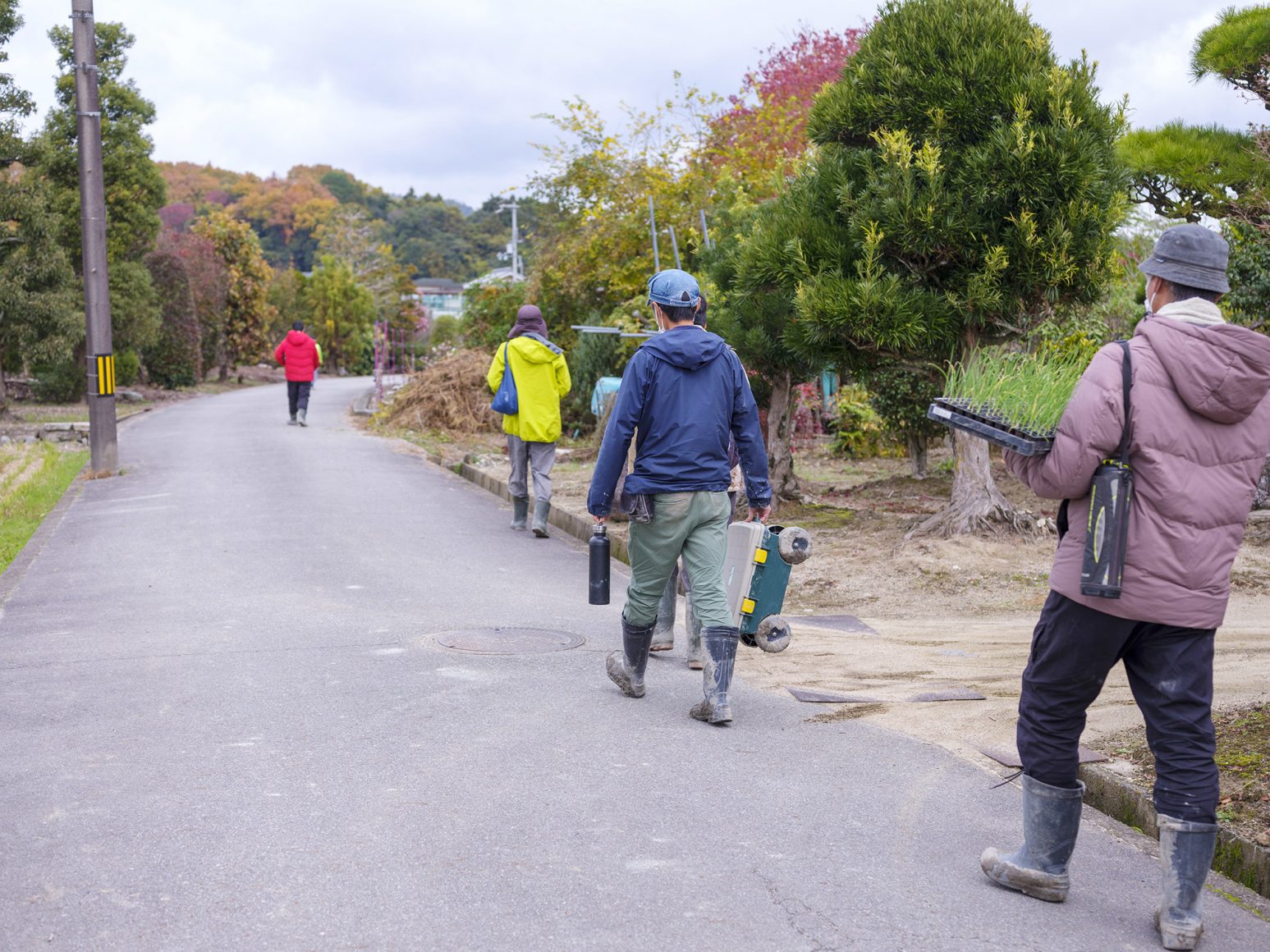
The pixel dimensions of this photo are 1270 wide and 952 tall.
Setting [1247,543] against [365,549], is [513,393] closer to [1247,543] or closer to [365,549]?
[365,549]

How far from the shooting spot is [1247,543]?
10.3m

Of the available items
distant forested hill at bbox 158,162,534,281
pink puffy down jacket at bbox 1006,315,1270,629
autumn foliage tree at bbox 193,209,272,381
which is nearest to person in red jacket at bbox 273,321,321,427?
pink puffy down jacket at bbox 1006,315,1270,629

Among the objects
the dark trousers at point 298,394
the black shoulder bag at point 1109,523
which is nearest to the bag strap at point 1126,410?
the black shoulder bag at point 1109,523

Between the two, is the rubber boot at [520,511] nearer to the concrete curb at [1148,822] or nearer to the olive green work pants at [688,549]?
the olive green work pants at [688,549]

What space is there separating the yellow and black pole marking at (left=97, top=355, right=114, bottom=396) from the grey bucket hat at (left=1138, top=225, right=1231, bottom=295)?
14089 millimetres

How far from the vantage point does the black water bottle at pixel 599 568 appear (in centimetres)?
645

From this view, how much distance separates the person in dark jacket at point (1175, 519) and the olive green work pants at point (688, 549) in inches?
90.7

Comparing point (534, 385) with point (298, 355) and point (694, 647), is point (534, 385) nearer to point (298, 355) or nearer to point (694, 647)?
point (694, 647)

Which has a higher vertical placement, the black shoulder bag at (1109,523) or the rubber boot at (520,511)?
the black shoulder bag at (1109,523)

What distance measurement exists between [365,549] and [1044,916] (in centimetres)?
784

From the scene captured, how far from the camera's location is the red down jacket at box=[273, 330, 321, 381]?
22.7 metres

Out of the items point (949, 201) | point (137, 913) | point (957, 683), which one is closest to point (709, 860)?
point (137, 913)

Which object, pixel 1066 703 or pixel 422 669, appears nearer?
pixel 1066 703

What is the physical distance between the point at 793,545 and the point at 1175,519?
2613mm
